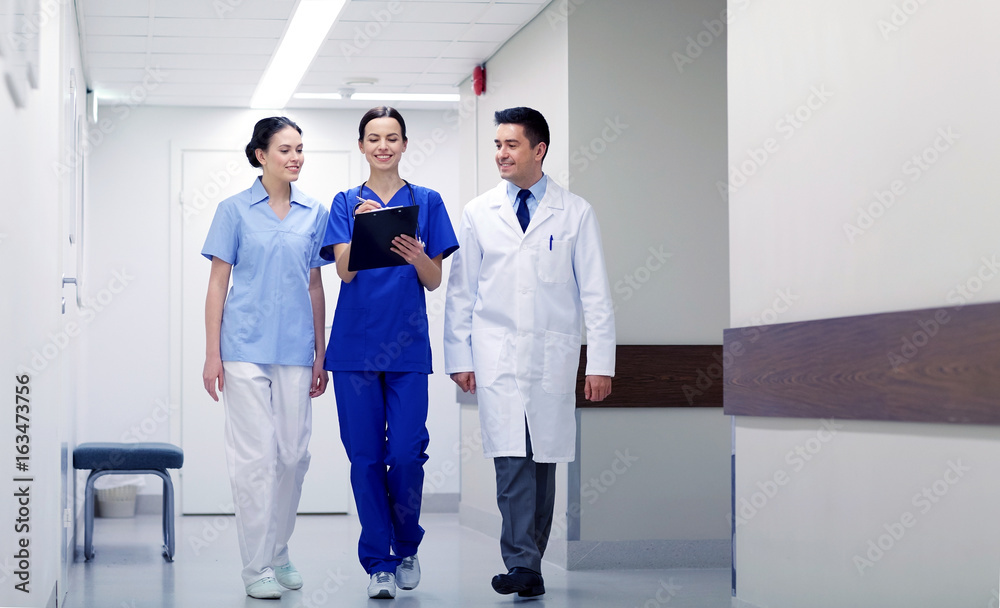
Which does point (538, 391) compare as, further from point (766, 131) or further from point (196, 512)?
point (196, 512)

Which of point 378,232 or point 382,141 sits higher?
point 382,141

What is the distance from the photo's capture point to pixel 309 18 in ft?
17.4

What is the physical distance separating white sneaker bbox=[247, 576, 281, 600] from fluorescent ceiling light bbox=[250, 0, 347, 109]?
8.83 feet

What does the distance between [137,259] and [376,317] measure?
12.4 feet

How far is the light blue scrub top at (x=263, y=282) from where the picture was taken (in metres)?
3.64

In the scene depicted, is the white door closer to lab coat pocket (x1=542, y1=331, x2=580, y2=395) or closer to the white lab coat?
the white lab coat

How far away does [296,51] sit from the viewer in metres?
5.85

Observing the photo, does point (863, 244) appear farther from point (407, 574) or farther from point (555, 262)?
point (407, 574)

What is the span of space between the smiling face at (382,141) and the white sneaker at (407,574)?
4.47ft

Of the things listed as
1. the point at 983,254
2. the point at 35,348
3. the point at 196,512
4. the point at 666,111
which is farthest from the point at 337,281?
the point at 983,254

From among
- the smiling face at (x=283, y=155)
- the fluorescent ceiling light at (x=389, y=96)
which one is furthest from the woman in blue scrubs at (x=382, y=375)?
the fluorescent ceiling light at (x=389, y=96)

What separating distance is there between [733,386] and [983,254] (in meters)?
1.08

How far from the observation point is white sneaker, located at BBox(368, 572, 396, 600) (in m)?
3.58

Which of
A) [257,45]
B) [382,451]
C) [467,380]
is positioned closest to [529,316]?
Answer: [467,380]
